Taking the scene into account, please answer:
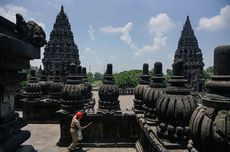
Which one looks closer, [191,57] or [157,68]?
[157,68]

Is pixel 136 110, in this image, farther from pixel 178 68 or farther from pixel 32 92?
pixel 32 92

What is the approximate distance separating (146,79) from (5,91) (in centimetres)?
711

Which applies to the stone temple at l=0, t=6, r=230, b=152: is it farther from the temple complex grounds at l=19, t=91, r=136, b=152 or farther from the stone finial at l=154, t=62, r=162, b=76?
the temple complex grounds at l=19, t=91, r=136, b=152

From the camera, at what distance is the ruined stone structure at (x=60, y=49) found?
30.7 m

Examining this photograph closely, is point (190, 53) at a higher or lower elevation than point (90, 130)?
higher

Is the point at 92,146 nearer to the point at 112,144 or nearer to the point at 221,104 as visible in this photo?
the point at 112,144

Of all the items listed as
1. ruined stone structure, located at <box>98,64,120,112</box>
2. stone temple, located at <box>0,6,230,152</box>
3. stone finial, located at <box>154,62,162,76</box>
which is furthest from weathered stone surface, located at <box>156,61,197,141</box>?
ruined stone structure, located at <box>98,64,120,112</box>

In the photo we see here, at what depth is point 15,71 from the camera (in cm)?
510

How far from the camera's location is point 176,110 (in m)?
5.48

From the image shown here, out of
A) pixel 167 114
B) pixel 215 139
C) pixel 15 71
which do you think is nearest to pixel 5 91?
pixel 15 71

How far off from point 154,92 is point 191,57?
962 inches

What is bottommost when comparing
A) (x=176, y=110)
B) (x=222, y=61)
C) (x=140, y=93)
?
(x=176, y=110)

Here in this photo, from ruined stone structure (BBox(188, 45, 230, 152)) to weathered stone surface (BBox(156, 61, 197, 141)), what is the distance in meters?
2.01

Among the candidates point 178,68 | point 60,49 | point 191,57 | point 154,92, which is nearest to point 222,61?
point 178,68
